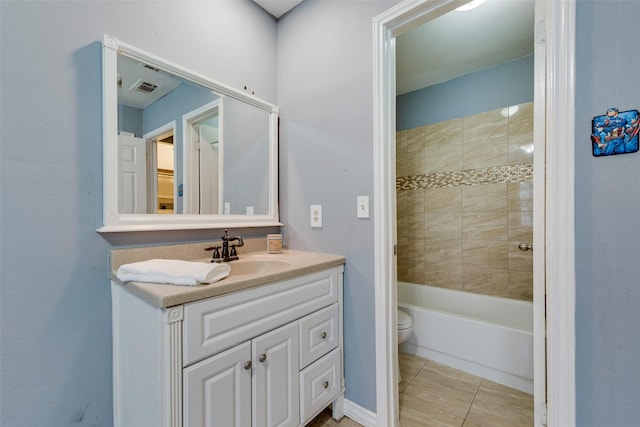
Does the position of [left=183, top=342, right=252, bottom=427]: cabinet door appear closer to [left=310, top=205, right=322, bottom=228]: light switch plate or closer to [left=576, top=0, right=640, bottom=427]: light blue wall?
[left=310, top=205, right=322, bottom=228]: light switch plate

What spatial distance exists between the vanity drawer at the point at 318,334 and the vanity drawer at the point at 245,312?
0.15ft

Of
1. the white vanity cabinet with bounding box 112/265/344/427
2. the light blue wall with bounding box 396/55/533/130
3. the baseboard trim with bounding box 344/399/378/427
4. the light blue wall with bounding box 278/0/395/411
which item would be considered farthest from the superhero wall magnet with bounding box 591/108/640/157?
the light blue wall with bounding box 396/55/533/130

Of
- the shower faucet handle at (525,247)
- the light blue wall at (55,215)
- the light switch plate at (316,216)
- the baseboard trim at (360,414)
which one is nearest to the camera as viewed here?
the light blue wall at (55,215)

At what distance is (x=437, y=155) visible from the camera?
2576mm

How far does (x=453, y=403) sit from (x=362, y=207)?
1.29m

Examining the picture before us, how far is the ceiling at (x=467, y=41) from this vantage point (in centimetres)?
169

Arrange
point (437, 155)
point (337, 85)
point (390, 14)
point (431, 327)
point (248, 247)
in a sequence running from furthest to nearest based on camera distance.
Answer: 1. point (437, 155)
2. point (431, 327)
3. point (248, 247)
4. point (337, 85)
5. point (390, 14)

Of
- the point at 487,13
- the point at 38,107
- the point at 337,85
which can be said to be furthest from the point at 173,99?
the point at 487,13

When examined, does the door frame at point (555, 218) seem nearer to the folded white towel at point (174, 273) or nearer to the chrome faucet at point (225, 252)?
the folded white towel at point (174, 273)

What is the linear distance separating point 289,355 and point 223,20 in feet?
6.00

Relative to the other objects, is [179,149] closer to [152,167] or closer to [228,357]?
[152,167]

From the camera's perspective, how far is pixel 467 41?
1.94 meters

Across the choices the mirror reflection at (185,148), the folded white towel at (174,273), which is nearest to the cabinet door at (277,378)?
the folded white towel at (174,273)

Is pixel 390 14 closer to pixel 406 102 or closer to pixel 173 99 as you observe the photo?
pixel 173 99
